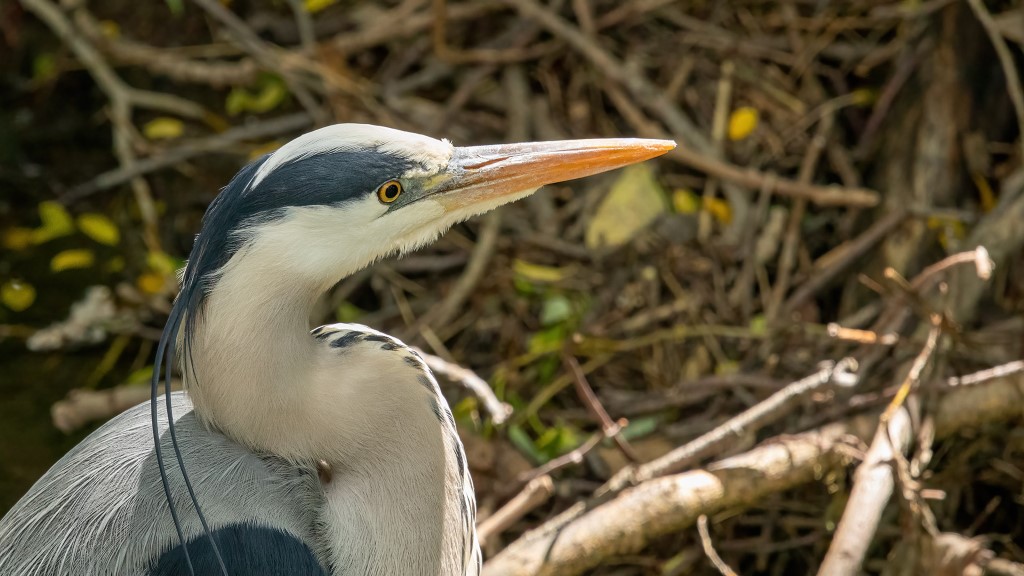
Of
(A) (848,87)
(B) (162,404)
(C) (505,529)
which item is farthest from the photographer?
(A) (848,87)

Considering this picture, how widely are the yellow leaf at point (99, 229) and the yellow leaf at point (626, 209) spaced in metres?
1.32

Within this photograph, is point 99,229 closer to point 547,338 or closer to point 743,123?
point 547,338

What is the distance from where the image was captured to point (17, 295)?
9.66 feet

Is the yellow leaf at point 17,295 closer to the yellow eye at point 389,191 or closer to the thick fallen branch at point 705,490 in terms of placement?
the thick fallen branch at point 705,490

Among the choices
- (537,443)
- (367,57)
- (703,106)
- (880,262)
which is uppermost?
(367,57)

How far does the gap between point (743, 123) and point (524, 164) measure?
1.47 meters

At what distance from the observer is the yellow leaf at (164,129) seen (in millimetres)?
3184

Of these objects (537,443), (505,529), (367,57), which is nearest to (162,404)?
(505,529)

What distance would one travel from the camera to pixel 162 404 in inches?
75.5

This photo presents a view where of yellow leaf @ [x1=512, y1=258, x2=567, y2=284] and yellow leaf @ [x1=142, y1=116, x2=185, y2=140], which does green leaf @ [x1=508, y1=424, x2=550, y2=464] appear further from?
yellow leaf @ [x1=142, y1=116, x2=185, y2=140]

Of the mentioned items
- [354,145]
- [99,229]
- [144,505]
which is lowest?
[99,229]

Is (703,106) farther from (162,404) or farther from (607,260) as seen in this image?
(162,404)

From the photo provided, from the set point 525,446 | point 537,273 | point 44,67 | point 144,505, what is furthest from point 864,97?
point 44,67

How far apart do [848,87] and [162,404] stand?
2114 mm
